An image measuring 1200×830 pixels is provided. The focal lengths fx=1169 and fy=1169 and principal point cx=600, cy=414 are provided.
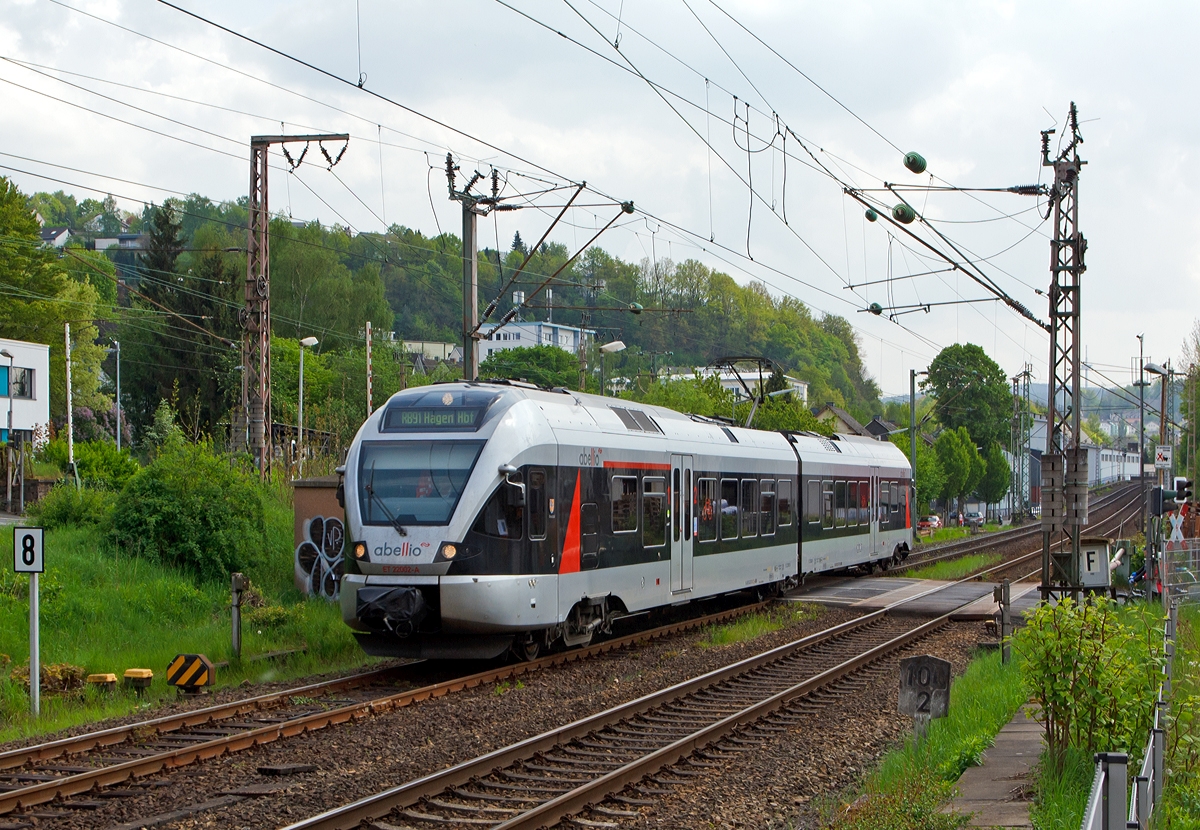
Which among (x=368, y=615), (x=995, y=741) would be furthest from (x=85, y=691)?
(x=995, y=741)

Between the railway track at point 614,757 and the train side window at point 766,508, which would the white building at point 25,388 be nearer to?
the train side window at point 766,508

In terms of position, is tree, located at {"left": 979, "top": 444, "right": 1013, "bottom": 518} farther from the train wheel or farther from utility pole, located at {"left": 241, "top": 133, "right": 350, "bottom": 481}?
the train wheel

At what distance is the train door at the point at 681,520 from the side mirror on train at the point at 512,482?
4.34 metres

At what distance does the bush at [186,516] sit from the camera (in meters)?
18.4

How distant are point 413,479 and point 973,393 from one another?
8643cm

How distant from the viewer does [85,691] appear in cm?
1228

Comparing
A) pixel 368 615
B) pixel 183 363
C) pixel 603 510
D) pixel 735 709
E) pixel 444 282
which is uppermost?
pixel 444 282

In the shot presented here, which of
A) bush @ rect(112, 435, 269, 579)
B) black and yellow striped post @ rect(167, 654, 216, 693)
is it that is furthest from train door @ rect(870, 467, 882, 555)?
black and yellow striped post @ rect(167, 654, 216, 693)

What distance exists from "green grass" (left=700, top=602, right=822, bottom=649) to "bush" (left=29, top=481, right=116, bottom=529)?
1072 cm

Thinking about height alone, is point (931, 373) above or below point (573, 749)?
above

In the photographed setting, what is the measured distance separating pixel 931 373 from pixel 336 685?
87.4 metres

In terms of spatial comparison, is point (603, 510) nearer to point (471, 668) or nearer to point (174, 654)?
point (471, 668)

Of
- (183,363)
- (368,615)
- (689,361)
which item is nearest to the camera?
(368,615)

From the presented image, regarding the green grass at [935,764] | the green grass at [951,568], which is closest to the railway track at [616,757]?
the green grass at [935,764]
